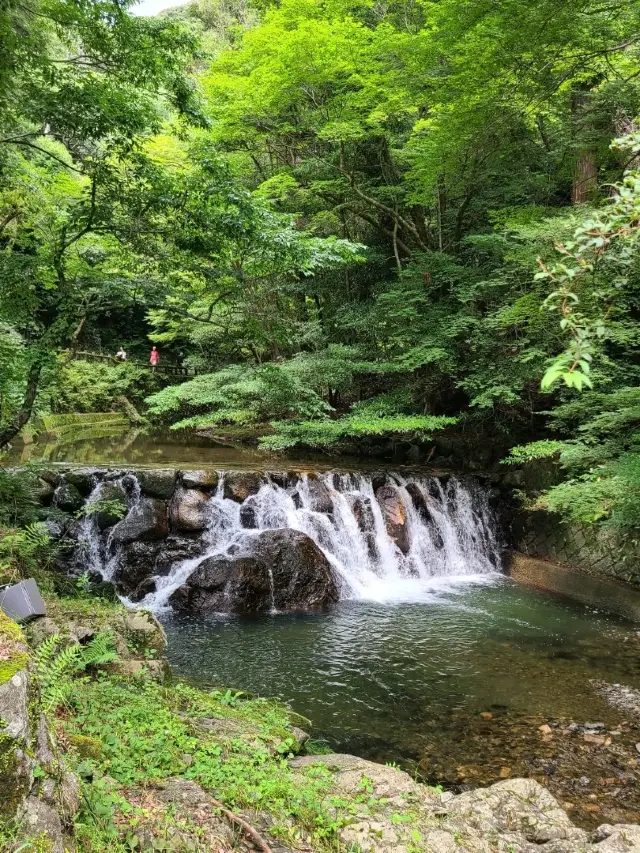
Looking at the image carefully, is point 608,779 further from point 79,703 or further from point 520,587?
point 520,587

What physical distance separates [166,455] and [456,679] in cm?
1018

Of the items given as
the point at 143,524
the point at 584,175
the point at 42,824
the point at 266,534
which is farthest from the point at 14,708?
the point at 584,175

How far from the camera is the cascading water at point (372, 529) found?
32.1ft

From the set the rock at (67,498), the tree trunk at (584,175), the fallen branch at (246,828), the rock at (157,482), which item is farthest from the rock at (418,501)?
the fallen branch at (246,828)

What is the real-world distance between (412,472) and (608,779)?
26.5 ft

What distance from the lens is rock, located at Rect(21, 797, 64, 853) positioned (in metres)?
1.66

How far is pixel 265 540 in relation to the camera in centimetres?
936

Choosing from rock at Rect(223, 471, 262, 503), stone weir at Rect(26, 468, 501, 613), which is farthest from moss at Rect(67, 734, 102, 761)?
rock at Rect(223, 471, 262, 503)

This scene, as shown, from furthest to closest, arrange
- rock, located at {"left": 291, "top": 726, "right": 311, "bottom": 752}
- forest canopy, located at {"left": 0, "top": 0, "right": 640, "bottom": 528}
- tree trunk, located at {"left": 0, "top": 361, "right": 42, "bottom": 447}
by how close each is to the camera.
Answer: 1. tree trunk, located at {"left": 0, "top": 361, "right": 42, "bottom": 447}
2. forest canopy, located at {"left": 0, "top": 0, "right": 640, "bottom": 528}
3. rock, located at {"left": 291, "top": 726, "right": 311, "bottom": 752}

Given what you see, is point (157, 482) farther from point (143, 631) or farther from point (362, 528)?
point (143, 631)

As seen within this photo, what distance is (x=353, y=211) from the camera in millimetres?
14562

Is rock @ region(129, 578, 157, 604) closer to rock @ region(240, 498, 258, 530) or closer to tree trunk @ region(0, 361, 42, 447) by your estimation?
rock @ region(240, 498, 258, 530)

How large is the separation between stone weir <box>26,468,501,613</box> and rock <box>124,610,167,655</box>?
96.2 inches

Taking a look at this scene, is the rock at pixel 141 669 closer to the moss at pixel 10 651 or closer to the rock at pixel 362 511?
the moss at pixel 10 651
